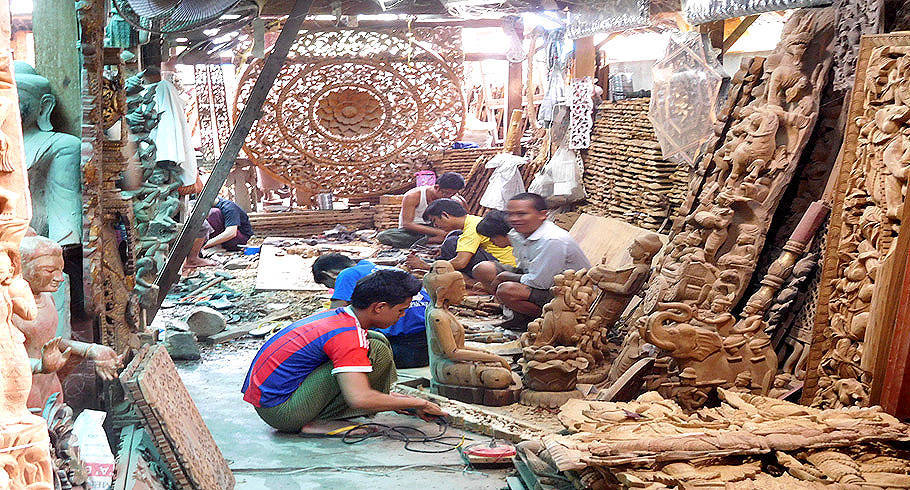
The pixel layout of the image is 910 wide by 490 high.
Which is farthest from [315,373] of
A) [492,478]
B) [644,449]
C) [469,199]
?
[469,199]

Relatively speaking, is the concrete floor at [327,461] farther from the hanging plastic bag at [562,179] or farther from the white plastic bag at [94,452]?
the hanging plastic bag at [562,179]

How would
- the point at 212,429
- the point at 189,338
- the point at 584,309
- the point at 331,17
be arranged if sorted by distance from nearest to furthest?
the point at 212,429
the point at 584,309
the point at 189,338
the point at 331,17

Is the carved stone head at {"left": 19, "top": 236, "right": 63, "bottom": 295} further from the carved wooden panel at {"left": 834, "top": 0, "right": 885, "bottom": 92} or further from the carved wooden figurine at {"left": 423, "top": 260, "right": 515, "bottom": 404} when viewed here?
the carved wooden panel at {"left": 834, "top": 0, "right": 885, "bottom": 92}

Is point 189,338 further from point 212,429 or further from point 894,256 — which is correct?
point 894,256

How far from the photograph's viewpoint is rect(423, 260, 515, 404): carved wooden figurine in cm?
552

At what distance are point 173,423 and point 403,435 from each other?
1549mm

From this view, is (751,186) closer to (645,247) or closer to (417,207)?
(645,247)

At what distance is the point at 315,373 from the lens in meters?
4.99

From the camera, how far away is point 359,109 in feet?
43.4

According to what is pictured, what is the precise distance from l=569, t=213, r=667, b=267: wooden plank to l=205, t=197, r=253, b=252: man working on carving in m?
4.07

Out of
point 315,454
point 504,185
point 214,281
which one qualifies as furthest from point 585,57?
point 315,454

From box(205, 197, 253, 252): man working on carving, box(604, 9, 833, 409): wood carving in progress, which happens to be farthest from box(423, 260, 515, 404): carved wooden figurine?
box(205, 197, 253, 252): man working on carving

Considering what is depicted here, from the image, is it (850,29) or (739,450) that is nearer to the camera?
(739,450)

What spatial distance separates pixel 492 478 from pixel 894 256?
215cm
